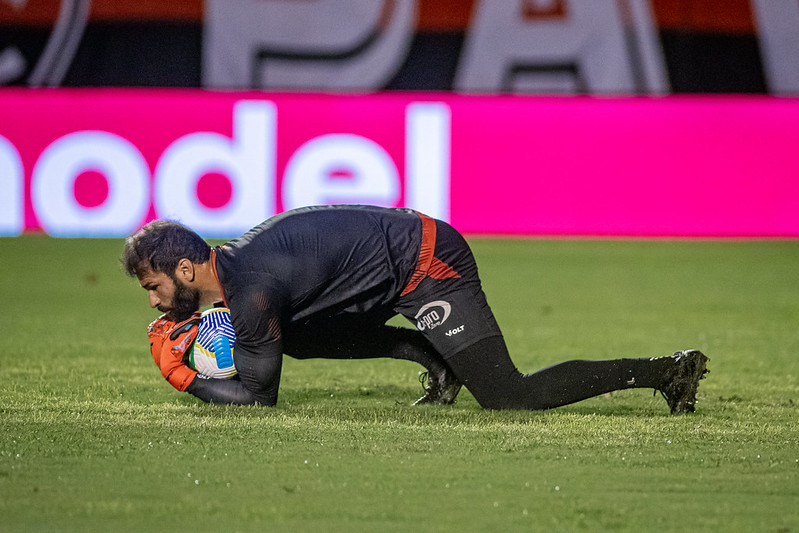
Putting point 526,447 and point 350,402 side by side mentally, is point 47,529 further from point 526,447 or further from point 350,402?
point 350,402

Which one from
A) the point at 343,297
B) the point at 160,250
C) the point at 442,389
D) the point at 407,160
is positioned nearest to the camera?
the point at 160,250

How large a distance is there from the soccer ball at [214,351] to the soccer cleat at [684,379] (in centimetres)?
171

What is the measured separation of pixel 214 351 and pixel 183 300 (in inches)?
15.1

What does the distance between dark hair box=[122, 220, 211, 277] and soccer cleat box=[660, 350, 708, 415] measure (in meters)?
1.83

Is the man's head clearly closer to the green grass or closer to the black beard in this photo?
the black beard

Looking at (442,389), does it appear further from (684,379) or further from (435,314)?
(684,379)

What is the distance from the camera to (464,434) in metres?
4.39

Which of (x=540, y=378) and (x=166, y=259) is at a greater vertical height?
(x=166, y=259)

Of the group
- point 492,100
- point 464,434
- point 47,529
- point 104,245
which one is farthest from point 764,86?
point 47,529

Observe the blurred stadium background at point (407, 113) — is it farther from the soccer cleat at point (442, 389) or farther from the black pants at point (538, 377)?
the black pants at point (538, 377)

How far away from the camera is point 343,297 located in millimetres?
4656

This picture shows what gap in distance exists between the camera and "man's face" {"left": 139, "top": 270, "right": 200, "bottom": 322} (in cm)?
449

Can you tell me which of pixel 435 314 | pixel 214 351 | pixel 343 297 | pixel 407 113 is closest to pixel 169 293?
pixel 214 351

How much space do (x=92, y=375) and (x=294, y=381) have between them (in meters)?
0.95
